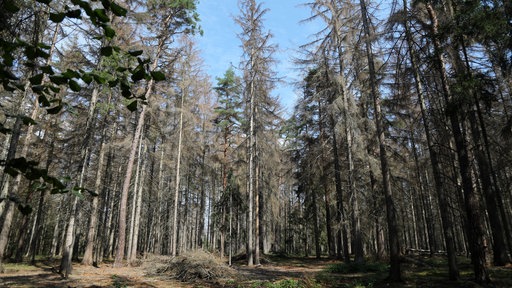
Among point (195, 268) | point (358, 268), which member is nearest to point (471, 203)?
point (358, 268)

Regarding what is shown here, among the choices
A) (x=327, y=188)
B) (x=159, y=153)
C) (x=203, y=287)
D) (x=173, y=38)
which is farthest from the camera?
(x=159, y=153)

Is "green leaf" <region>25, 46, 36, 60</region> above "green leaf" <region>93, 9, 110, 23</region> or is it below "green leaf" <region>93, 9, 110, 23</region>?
below

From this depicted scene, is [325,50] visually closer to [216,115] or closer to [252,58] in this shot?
[252,58]

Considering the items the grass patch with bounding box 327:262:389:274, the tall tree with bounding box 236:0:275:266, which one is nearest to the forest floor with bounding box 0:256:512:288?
the grass patch with bounding box 327:262:389:274

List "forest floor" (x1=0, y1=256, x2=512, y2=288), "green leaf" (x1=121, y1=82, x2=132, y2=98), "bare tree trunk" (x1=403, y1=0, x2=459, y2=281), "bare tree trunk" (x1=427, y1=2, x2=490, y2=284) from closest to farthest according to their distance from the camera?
"green leaf" (x1=121, y1=82, x2=132, y2=98)
"bare tree trunk" (x1=427, y1=2, x2=490, y2=284)
"forest floor" (x1=0, y1=256, x2=512, y2=288)
"bare tree trunk" (x1=403, y1=0, x2=459, y2=281)

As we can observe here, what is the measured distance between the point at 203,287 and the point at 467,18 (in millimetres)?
11483

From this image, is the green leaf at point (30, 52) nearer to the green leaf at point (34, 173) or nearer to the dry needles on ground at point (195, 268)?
the green leaf at point (34, 173)

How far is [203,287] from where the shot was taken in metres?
9.33

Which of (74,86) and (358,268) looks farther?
(358,268)

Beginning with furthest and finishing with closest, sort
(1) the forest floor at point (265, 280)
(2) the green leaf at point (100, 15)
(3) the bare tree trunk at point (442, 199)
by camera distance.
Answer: (3) the bare tree trunk at point (442, 199) → (1) the forest floor at point (265, 280) → (2) the green leaf at point (100, 15)

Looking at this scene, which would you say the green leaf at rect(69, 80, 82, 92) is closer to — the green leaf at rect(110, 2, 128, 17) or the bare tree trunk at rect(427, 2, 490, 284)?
the green leaf at rect(110, 2, 128, 17)

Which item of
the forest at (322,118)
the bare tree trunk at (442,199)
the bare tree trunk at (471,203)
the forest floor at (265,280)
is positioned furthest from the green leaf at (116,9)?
the bare tree trunk at (442,199)

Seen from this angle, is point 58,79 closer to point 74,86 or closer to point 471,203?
point 74,86

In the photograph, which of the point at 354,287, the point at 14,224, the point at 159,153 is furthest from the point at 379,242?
the point at 14,224
